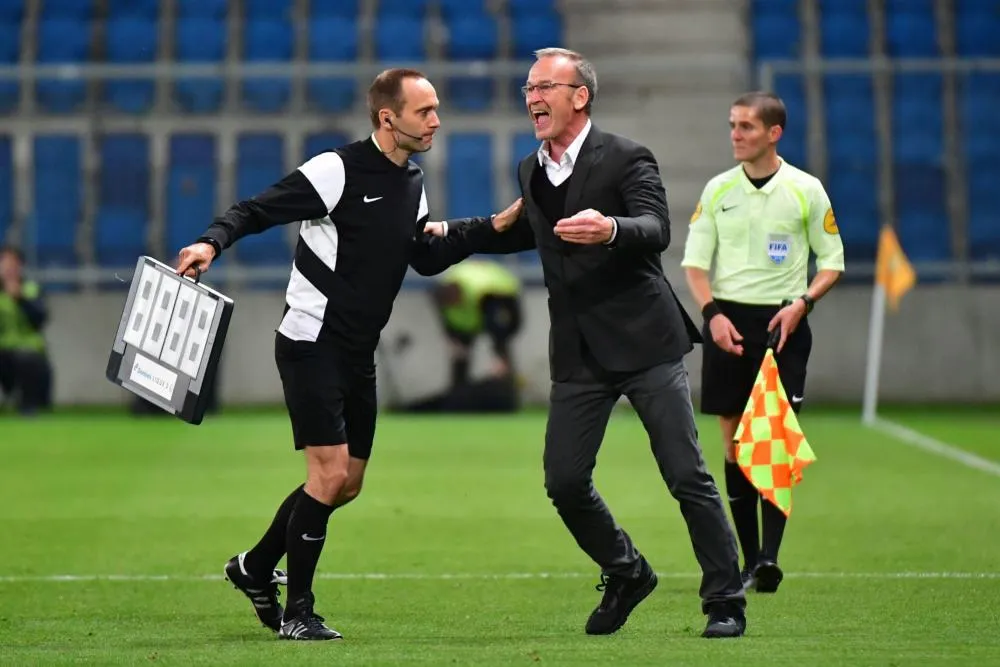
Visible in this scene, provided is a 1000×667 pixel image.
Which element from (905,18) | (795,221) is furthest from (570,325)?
(905,18)

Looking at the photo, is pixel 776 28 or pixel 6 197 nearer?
pixel 6 197

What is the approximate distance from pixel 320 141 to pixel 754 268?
12.8m

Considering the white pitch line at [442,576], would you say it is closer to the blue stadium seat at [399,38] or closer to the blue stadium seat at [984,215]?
the blue stadium seat at [984,215]

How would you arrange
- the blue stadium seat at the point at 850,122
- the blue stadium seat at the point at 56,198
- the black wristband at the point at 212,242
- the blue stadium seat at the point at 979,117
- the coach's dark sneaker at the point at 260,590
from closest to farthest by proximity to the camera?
the black wristband at the point at 212,242
the coach's dark sneaker at the point at 260,590
the blue stadium seat at the point at 56,198
the blue stadium seat at the point at 979,117
the blue stadium seat at the point at 850,122

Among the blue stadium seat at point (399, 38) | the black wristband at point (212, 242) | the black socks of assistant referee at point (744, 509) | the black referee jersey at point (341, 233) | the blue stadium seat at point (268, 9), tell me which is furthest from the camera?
the blue stadium seat at point (268, 9)

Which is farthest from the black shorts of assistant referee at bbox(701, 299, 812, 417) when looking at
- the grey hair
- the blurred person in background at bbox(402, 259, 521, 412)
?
the blurred person in background at bbox(402, 259, 521, 412)

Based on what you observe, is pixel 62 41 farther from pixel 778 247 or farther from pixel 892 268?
pixel 778 247

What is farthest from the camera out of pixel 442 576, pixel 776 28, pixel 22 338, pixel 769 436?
pixel 776 28

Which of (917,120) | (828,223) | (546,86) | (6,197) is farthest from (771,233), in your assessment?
(6,197)

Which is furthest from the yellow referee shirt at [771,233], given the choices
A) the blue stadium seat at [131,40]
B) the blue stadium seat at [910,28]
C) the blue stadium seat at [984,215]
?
the blue stadium seat at [131,40]

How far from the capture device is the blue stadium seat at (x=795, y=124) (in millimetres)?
20609

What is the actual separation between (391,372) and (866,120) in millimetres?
5785

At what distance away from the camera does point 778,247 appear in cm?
787

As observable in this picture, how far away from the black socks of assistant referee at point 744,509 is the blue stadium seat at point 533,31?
13.8 metres
